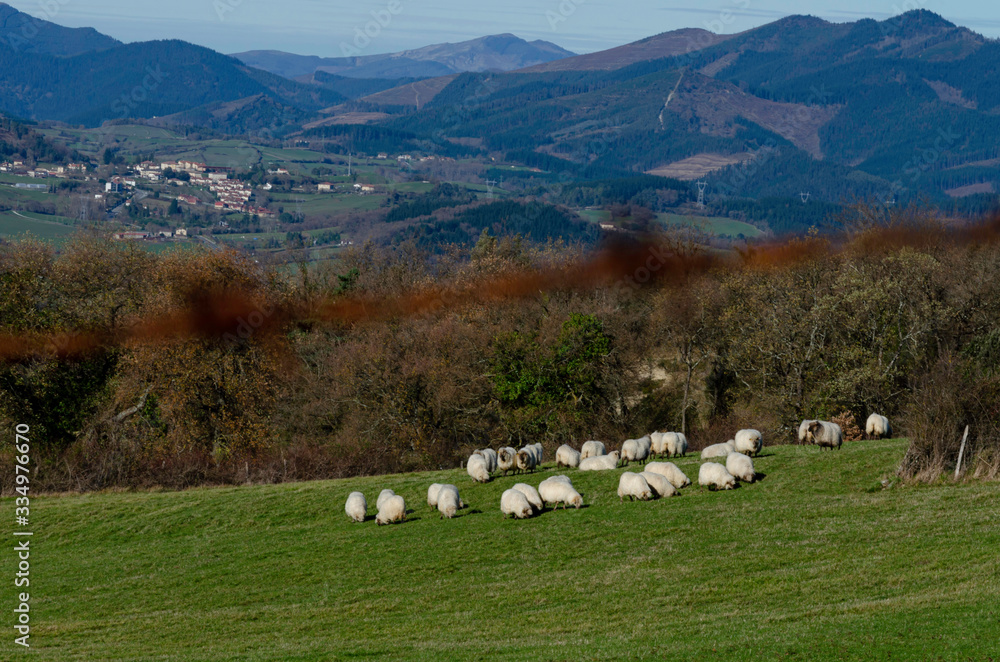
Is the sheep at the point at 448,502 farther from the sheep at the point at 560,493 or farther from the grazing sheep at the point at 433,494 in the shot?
the sheep at the point at 560,493

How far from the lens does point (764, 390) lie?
1746 inches

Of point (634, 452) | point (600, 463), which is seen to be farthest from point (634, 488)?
point (634, 452)

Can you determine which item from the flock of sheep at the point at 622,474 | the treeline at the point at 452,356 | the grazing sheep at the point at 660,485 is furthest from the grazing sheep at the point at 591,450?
the treeline at the point at 452,356

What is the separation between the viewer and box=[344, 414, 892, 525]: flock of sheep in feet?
72.9

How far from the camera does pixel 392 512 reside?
23328mm

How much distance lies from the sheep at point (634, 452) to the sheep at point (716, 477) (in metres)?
5.46

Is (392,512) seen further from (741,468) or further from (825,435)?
(825,435)

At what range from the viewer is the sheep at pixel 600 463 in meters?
26.5

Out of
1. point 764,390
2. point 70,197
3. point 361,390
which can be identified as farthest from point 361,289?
point 70,197

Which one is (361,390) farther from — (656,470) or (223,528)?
(656,470)

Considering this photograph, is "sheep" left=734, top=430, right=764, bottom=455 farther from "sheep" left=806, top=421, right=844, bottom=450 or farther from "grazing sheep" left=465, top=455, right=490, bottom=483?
"grazing sheep" left=465, top=455, right=490, bottom=483

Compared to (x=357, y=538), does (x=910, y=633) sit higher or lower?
higher

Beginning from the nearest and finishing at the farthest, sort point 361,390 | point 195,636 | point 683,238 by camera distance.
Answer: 1. point 195,636
2. point 361,390
3. point 683,238

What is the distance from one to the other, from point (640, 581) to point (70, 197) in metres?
211
